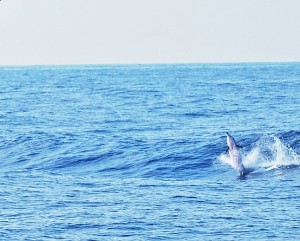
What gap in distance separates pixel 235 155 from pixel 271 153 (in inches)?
133

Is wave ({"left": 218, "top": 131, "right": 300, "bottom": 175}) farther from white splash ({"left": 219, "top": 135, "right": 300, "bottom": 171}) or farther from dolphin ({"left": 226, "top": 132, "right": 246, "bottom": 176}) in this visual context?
dolphin ({"left": 226, "top": 132, "right": 246, "bottom": 176})

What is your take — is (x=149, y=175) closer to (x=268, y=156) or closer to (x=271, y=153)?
(x=268, y=156)

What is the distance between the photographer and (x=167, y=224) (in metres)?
20.8

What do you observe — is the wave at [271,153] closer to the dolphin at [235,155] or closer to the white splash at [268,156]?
the white splash at [268,156]

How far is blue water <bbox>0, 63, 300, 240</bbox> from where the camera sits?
20.6 m

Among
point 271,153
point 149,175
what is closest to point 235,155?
point 149,175

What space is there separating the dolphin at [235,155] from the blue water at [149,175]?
0.34m

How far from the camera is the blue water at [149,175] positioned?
2063 cm

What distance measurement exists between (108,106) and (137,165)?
31.3 metres

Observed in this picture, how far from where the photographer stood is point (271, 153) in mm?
33188

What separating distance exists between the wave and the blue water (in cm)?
5

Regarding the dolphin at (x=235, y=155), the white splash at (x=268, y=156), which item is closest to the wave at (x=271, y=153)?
the white splash at (x=268, y=156)

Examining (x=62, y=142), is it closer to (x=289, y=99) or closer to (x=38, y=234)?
(x=38, y=234)

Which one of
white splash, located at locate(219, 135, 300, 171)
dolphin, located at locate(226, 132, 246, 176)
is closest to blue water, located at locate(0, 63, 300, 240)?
white splash, located at locate(219, 135, 300, 171)
